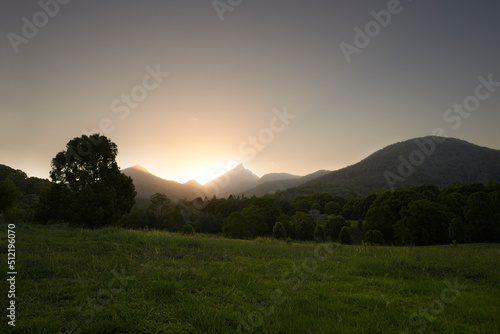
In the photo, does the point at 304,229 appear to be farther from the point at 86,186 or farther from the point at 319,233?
the point at 86,186

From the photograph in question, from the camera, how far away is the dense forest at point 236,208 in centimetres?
2294

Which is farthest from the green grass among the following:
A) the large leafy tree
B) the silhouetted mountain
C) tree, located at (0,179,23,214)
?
the silhouetted mountain

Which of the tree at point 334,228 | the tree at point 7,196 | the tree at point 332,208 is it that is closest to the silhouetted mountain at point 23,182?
the tree at point 7,196

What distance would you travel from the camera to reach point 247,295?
5.07 m

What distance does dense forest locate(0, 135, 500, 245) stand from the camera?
903 inches

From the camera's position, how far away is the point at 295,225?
6178 cm

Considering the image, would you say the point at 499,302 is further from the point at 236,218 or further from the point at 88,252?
the point at 236,218

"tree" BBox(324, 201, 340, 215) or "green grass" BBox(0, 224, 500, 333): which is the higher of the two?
"green grass" BBox(0, 224, 500, 333)

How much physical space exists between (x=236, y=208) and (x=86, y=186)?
73840 mm

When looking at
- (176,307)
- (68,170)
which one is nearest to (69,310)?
(176,307)

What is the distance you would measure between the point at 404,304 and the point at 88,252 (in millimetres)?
9190

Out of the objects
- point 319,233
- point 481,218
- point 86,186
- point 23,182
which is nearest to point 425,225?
point 481,218

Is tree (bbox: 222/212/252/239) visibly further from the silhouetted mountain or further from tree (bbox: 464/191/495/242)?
the silhouetted mountain

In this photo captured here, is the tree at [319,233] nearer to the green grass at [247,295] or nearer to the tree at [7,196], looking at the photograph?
the green grass at [247,295]
